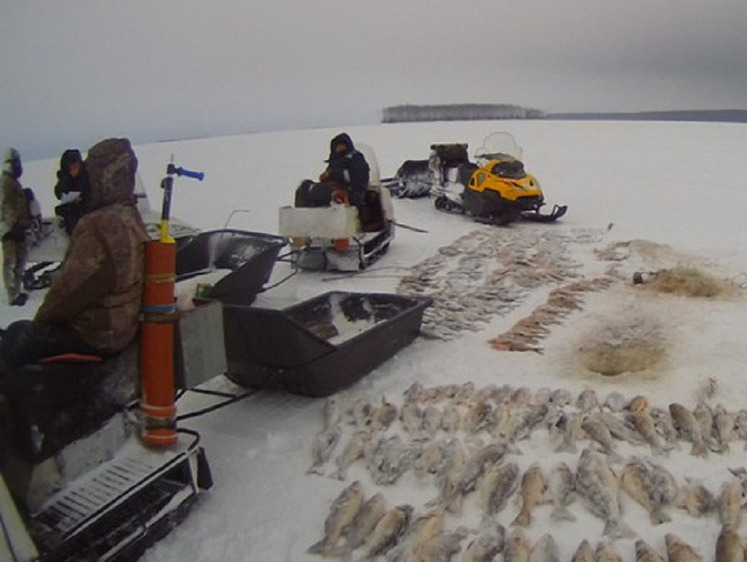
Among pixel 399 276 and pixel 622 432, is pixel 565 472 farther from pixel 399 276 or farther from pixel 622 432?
pixel 399 276

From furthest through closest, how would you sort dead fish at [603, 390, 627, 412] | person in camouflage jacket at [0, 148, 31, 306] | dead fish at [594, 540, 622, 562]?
person in camouflage jacket at [0, 148, 31, 306] < dead fish at [603, 390, 627, 412] < dead fish at [594, 540, 622, 562]

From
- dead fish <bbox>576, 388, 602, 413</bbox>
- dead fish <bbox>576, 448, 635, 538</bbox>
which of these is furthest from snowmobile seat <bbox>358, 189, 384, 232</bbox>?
dead fish <bbox>576, 448, 635, 538</bbox>

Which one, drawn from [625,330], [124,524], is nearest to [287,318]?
[124,524]

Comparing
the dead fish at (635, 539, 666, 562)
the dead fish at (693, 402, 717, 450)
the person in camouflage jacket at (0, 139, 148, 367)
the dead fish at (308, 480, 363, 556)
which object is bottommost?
the dead fish at (308, 480, 363, 556)

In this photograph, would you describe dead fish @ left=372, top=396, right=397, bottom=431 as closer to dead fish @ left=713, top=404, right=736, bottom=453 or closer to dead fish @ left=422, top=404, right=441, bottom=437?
dead fish @ left=422, top=404, right=441, bottom=437

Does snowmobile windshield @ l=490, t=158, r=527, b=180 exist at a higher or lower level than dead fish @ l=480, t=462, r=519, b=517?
higher

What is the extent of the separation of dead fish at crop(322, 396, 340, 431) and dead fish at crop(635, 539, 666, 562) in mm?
2100

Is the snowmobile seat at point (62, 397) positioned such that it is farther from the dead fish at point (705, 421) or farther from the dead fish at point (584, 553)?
the dead fish at point (705, 421)

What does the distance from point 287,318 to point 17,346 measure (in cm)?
160

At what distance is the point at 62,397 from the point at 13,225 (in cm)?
556

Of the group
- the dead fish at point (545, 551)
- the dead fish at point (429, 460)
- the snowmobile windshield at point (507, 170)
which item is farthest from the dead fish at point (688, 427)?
the snowmobile windshield at point (507, 170)

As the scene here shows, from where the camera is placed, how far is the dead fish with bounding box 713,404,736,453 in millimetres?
3808

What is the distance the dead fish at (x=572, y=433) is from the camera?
3.87m

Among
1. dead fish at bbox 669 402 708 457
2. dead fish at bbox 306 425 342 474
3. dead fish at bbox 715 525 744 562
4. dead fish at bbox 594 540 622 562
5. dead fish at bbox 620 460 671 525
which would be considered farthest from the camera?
dead fish at bbox 306 425 342 474
